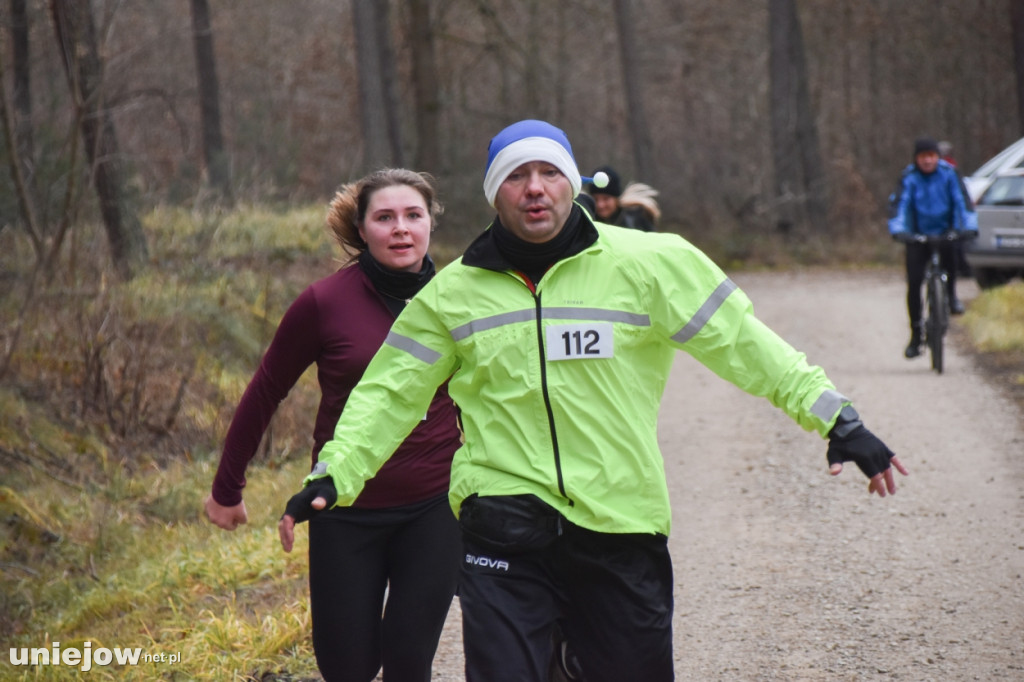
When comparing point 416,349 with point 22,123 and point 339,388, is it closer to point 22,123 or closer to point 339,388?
point 339,388

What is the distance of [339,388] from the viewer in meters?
4.05

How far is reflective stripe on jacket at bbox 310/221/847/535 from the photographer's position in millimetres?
3141

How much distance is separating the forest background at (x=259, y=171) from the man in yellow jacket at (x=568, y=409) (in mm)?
2413

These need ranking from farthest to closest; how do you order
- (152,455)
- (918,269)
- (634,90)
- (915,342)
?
(634,90) → (915,342) → (918,269) → (152,455)

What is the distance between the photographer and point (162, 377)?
34.7 feet

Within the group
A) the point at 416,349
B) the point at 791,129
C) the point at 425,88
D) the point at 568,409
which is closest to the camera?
the point at 568,409

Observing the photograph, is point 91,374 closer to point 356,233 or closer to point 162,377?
point 162,377

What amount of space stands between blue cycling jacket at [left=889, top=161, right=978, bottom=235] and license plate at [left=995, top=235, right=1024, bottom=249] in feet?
12.9

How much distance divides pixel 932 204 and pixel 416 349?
9.27 m

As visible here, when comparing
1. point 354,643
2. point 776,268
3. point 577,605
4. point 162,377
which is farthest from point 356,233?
point 776,268

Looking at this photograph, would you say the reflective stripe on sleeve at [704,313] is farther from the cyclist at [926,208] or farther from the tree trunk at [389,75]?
the tree trunk at [389,75]

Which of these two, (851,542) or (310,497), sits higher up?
(310,497)

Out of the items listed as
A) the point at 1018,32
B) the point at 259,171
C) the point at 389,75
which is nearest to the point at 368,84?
the point at 259,171

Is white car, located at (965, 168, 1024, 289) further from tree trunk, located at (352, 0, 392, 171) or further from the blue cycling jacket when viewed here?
tree trunk, located at (352, 0, 392, 171)
